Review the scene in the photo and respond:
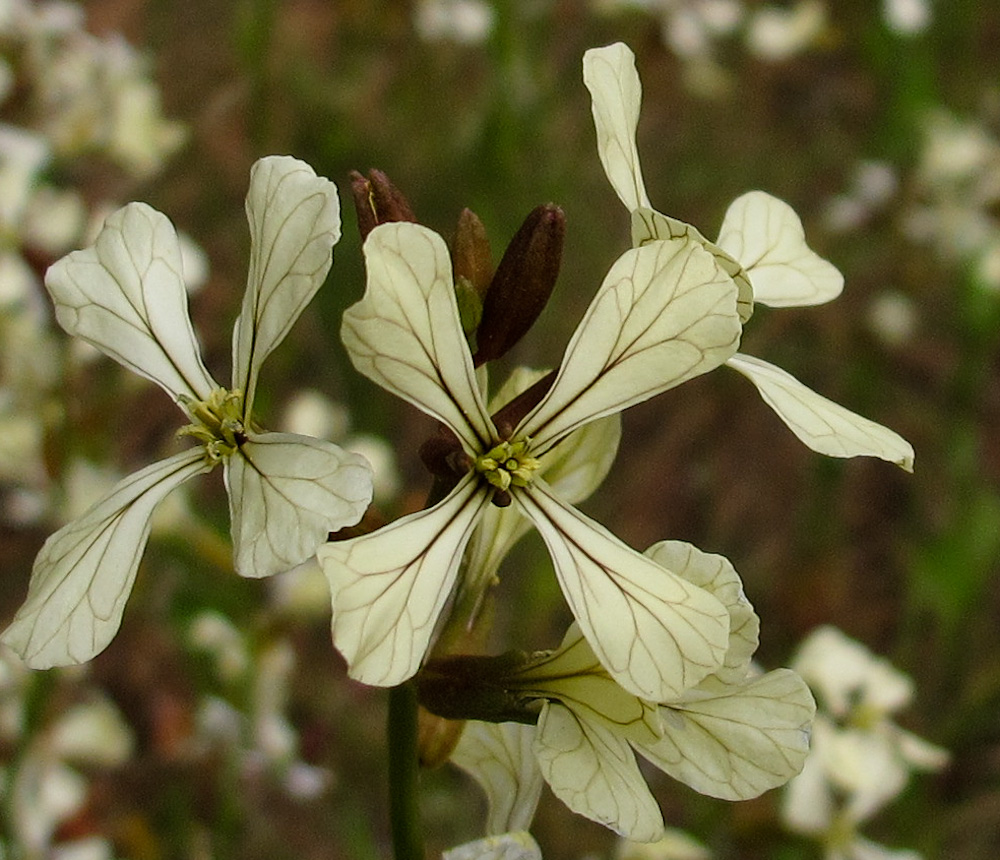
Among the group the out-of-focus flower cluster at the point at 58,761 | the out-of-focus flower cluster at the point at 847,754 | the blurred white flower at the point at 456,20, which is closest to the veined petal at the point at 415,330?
the out-of-focus flower cluster at the point at 847,754

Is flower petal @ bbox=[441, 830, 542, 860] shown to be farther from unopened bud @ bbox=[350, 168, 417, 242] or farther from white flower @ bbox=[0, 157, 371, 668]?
unopened bud @ bbox=[350, 168, 417, 242]

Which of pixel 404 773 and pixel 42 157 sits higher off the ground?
pixel 42 157

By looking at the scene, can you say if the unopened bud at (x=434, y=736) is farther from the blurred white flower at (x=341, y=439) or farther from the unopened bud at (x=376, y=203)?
Answer: the blurred white flower at (x=341, y=439)

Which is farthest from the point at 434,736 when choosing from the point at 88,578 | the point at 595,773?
the point at 88,578

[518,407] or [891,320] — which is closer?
[518,407]

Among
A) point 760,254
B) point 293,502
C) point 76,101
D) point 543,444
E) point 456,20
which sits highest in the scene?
point 456,20

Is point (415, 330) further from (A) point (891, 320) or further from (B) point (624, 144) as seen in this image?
(A) point (891, 320)

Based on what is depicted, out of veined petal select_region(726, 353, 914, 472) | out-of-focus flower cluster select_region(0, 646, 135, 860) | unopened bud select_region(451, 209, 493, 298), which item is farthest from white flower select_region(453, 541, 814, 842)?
out-of-focus flower cluster select_region(0, 646, 135, 860)
